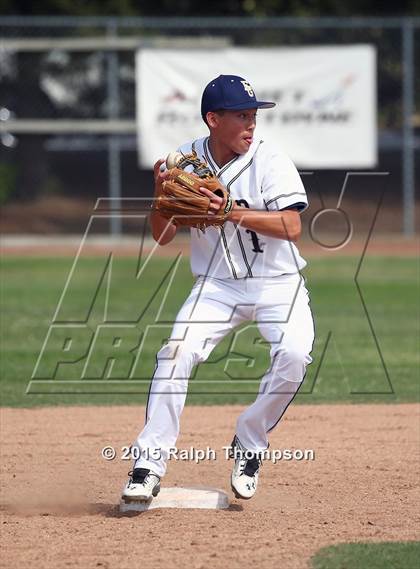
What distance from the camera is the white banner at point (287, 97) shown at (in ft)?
58.9

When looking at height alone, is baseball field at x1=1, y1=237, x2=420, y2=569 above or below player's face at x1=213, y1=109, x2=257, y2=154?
below

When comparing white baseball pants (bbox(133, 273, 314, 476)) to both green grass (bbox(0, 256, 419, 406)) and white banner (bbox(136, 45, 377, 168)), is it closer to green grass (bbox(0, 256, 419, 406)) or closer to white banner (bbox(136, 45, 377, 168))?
green grass (bbox(0, 256, 419, 406))

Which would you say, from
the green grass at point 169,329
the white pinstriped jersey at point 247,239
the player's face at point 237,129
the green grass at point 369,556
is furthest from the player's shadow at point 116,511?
the green grass at point 169,329

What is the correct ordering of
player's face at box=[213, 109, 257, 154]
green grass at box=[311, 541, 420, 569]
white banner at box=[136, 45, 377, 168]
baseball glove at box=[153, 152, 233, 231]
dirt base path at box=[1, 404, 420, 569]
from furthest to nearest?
white banner at box=[136, 45, 377, 168] → player's face at box=[213, 109, 257, 154] → baseball glove at box=[153, 152, 233, 231] → dirt base path at box=[1, 404, 420, 569] → green grass at box=[311, 541, 420, 569]

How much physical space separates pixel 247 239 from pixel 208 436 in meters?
2.04

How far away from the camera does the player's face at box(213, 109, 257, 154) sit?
554 centimetres

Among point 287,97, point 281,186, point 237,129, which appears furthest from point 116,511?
point 287,97

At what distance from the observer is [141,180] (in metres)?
25.7

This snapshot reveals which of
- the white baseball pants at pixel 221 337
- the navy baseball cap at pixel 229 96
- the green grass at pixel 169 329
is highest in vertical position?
the navy baseball cap at pixel 229 96

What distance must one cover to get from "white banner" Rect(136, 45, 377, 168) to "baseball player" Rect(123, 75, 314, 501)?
484 inches

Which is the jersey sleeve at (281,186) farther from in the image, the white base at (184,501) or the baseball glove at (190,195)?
the white base at (184,501)

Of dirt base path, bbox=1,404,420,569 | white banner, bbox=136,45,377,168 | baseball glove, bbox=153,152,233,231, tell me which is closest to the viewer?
dirt base path, bbox=1,404,420,569

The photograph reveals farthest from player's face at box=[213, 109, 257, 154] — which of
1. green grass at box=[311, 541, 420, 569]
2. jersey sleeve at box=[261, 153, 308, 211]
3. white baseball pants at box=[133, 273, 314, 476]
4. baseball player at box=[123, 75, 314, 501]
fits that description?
green grass at box=[311, 541, 420, 569]

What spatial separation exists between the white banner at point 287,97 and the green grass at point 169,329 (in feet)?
6.78
